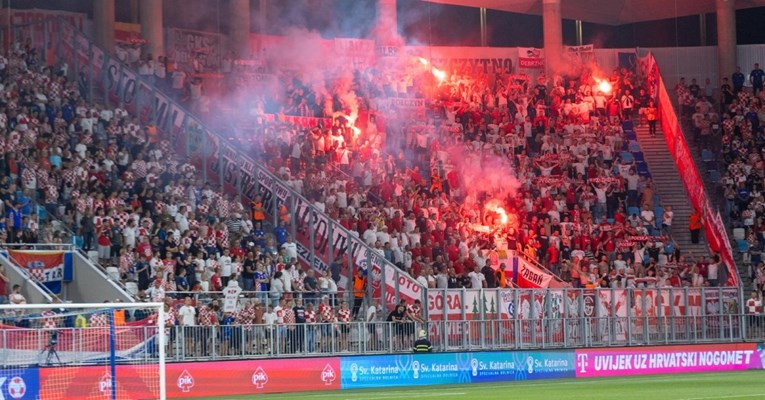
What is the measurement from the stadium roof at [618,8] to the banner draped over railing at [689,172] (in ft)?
16.0

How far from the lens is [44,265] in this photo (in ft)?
94.5

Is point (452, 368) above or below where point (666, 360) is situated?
above

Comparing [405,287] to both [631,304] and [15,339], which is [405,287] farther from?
[15,339]

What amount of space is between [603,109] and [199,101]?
15639mm

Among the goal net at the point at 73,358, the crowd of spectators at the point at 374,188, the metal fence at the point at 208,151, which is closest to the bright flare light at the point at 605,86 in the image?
the crowd of spectators at the point at 374,188

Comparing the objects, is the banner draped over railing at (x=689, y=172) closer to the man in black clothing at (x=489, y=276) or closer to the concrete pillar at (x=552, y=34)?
the concrete pillar at (x=552, y=34)

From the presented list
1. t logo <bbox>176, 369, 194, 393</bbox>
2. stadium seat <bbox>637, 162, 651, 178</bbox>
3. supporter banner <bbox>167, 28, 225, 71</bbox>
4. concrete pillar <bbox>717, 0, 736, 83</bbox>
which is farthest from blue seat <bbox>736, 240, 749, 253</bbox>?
t logo <bbox>176, 369, 194, 393</bbox>

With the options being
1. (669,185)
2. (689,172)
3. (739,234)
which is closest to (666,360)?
(739,234)

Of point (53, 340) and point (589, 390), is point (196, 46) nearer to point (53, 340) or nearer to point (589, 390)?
point (53, 340)

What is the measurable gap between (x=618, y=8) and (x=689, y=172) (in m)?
13.5

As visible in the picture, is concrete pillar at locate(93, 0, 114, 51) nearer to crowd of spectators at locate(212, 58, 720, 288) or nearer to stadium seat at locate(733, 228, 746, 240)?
crowd of spectators at locate(212, 58, 720, 288)

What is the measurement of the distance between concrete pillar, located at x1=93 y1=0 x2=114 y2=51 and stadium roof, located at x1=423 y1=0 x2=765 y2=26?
1552cm

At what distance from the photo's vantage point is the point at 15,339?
2325 centimetres

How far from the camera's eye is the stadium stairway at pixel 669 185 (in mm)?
43062
